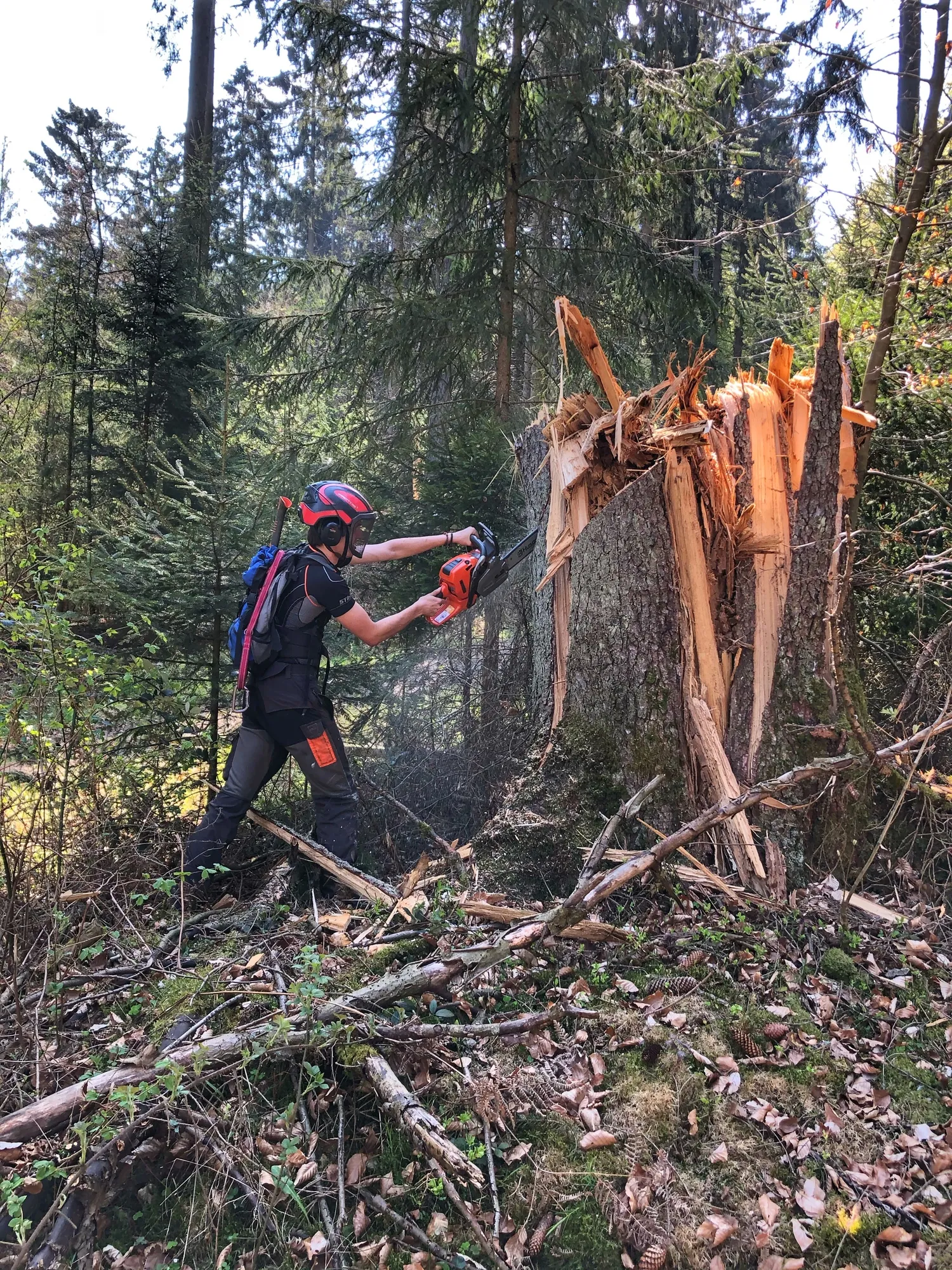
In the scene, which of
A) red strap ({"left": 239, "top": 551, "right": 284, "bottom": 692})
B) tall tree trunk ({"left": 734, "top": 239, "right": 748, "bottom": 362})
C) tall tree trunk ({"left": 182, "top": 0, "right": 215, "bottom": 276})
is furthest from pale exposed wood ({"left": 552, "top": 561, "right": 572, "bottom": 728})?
tall tree trunk ({"left": 182, "top": 0, "right": 215, "bottom": 276})

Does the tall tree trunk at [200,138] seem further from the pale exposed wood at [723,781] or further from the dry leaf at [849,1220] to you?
the dry leaf at [849,1220]

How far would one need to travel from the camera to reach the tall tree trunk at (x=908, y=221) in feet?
15.5

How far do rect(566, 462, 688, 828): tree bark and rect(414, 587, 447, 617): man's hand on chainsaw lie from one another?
905 mm

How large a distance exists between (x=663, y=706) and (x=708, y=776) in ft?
1.43

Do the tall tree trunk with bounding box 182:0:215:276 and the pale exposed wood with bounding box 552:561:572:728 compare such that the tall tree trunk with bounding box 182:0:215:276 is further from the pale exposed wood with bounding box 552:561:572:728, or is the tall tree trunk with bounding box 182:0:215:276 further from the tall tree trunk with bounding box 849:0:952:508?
the tall tree trunk with bounding box 849:0:952:508

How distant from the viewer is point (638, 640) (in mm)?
4133

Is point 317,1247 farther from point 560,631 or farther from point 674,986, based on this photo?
point 560,631

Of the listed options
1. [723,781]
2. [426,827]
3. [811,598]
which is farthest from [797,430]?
[426,827]

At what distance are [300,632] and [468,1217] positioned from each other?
2.93 m

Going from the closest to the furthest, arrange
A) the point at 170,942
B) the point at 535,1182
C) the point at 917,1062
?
the point at 535,1182 → the point at 917,1062 → the point at 170,942

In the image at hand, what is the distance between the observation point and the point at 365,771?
5.77 metres

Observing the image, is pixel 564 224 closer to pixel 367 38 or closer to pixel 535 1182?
pixel 367 38

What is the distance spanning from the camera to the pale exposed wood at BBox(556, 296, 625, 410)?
4.57 m

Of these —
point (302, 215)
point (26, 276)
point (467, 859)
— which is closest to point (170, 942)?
point (467, 859)
